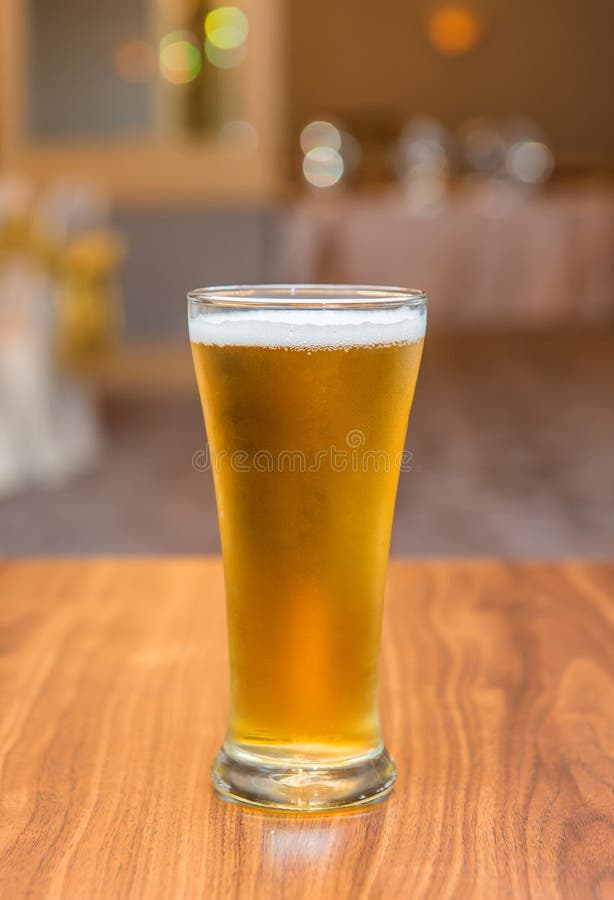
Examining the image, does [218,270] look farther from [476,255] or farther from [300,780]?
[300,780]

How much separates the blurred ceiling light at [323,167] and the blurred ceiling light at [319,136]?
249 millimetres

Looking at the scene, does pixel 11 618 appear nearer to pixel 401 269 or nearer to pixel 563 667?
pixel 563 667

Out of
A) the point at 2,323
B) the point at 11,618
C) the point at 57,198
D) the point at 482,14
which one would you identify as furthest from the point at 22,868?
the point at 482,14

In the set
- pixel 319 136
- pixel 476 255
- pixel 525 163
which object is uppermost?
pixel 319 136

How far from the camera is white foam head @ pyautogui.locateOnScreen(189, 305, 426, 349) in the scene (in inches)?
16.6

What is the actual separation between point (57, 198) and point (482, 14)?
6805 millimetres

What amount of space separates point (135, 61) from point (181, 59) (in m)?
0.18

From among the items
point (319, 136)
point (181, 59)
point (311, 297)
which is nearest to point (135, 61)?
point (181, 59)

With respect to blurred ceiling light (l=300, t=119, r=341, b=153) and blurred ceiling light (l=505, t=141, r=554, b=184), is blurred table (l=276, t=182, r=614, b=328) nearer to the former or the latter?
blurred ceiling light (l=505, t=141, r=554, b=184)

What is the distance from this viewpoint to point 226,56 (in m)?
4.73

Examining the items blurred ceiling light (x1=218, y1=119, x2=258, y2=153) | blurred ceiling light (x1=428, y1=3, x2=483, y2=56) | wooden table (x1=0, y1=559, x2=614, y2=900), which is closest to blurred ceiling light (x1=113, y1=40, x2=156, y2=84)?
blurred ceiling light (x1=218, y1=119, x2=258, y2=153)

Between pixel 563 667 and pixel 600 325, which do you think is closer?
pixel 563 667

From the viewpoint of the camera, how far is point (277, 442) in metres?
0.43

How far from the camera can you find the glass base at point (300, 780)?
425 millimetres
